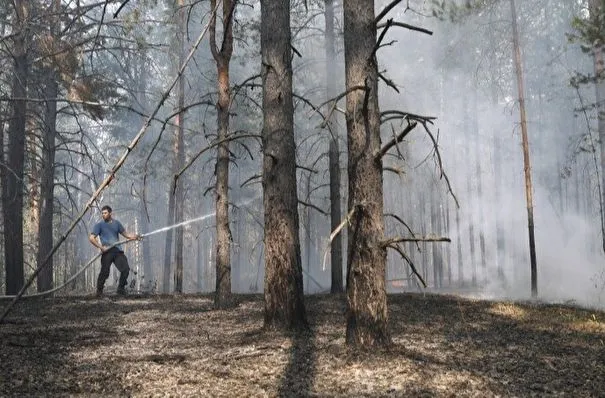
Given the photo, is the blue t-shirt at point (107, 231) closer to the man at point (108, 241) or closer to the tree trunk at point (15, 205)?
the man at point (108, 241)

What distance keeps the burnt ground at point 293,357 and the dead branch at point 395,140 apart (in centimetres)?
176

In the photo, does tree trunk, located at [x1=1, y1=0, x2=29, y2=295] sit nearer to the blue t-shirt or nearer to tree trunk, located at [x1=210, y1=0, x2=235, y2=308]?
the blue t-shirt

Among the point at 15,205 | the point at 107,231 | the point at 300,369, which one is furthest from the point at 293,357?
the point at 15,205

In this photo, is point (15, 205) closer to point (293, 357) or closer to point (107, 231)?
point (107, 231)

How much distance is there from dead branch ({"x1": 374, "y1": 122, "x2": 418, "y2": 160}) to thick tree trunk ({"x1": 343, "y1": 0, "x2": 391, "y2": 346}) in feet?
0.32

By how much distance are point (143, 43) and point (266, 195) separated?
5.36 metres

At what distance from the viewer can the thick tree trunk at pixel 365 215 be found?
15.4ft

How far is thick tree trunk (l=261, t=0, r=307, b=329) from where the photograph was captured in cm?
606

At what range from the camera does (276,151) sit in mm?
6348

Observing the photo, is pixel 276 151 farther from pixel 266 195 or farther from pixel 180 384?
pixel 180 384

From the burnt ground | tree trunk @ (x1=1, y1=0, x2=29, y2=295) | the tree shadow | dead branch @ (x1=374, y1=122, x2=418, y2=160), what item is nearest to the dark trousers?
tree trunk @ (x1=1, y1=0, x2=29, y2=295)

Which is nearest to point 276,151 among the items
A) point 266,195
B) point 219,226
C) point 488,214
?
point 266,195

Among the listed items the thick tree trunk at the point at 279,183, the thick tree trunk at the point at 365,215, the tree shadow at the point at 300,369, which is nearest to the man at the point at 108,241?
the thick tree trunk at the point at 279,183

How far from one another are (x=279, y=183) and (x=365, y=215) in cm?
173
